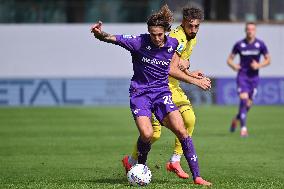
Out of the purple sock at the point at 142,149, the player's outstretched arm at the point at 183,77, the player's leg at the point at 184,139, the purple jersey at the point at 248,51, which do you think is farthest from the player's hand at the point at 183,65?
the purple jersey at the point at 248,51

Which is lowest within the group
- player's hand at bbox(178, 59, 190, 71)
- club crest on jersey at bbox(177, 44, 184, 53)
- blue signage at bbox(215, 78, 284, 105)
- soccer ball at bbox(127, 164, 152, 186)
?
blue signage at bbox(215, 78, 284, 105)

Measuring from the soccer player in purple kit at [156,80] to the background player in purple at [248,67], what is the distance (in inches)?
354

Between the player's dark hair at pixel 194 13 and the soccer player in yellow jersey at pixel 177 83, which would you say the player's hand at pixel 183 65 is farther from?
the player's dark hair at pixel 194 13

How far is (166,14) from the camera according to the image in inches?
457

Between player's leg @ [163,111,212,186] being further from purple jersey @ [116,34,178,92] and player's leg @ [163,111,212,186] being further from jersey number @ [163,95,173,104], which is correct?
purple jersey @ [116,34,178,92]

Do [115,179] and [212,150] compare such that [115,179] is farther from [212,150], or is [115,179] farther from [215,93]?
[215,93]

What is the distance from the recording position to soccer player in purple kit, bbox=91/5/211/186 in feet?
38.0

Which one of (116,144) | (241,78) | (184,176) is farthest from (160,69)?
(241,78)

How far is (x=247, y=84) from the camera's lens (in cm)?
2122

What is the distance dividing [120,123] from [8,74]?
10106 mm

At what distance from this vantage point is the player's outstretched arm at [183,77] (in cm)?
1150

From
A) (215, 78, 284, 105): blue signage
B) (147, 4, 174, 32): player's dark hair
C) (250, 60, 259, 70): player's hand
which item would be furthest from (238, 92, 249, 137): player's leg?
(215, 78, 284, 105): blue signage

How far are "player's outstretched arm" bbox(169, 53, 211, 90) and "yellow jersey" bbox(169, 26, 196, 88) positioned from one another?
0.26m

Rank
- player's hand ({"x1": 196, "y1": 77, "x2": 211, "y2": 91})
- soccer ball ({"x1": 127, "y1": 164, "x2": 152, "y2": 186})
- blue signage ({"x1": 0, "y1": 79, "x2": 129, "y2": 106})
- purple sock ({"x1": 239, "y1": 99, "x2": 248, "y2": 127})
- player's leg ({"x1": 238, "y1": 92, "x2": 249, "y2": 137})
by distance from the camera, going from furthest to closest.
→ blue signage ({"x1": 0, "y1": 79, "x2": 129, "y2": 106}) → purple sock ({"x1": 239, "y1": 99, "x2": 248, "y2": 127}) → player's leg ({"x1": 238, "y1": 92, "x2": 249, "y2": 137}) → player's hand ({"x1": 196, "y1": 77, "x2": 211, "y2": 91}) → soccer ball ({"x1": 127, "y1": 164, "x2": 152, "y2": 186})
